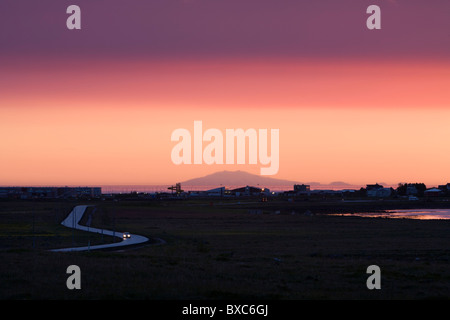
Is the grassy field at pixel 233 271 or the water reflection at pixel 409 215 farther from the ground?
the grassy field at pixel 233 271

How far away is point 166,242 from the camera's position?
1880 inches

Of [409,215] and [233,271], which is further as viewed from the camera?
[409,215]

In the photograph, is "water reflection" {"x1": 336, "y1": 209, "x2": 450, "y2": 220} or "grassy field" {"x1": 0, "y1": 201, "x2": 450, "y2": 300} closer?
"grassy field" {"x1": 0, "y1": 201, "x2": 450, "y2": 300}

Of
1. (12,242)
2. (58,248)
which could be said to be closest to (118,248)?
(58,248)

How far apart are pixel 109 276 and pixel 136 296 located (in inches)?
182

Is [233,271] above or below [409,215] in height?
above

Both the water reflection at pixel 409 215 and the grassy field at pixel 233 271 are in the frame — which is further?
the water reflection at pixel 409 215

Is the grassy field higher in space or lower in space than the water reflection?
higher
